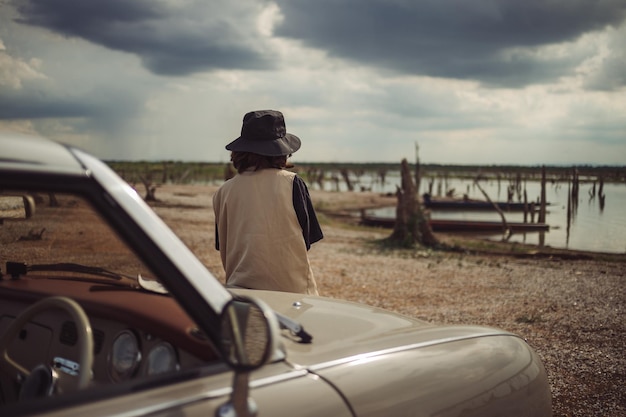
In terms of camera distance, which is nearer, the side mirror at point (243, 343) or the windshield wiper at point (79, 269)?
the side mirror at point (243, 343)

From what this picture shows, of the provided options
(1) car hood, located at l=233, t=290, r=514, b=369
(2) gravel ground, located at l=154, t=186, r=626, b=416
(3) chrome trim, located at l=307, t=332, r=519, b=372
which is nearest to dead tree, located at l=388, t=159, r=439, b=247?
(2) gravel ground, located at l=154, t=186, r=626, b=416

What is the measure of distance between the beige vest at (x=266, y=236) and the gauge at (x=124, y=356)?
1603 mm

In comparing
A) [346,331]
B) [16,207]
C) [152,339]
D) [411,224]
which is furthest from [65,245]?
[411,224]

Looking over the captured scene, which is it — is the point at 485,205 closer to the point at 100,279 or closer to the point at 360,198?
the point at 360,198

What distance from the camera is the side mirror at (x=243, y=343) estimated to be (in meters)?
1.50

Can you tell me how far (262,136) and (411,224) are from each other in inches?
596

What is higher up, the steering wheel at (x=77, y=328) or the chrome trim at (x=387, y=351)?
the steering wheel at (x=77, y=328)

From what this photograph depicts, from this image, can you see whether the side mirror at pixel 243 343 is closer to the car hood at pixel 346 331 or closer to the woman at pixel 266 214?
the car hood at pixel 346 331

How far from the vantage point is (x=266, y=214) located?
348 cm

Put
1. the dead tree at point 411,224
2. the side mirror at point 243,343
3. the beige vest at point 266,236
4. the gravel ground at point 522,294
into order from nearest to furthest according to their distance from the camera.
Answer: the side mirror at point 243,343
the beige vest at point 266,236
the gravel ground at point 522,294
the dead tree at point 411,224

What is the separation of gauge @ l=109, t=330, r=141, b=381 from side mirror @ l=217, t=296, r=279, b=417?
1.20 feet

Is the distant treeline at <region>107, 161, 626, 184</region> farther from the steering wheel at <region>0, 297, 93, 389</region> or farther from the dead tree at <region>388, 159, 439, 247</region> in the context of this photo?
the steering wheel at <region>0, 297, 93, 389</region>

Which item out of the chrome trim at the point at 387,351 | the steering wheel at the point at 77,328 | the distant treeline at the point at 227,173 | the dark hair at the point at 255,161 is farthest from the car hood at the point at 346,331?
the distant treeline at the point at 227,173

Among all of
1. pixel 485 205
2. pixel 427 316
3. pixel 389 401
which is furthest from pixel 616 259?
pixel 485 205
